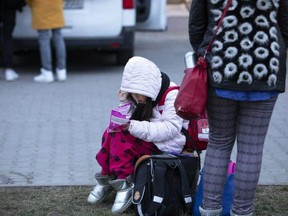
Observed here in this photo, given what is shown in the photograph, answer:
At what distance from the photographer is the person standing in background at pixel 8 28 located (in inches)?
357

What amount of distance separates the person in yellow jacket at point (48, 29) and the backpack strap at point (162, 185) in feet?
15.7

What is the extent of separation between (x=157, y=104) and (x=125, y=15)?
16.0 feet

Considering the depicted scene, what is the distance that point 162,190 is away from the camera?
456 cm

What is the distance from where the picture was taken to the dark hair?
4801 millimetres

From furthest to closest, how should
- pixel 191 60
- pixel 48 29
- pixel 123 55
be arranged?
pixel 123 55 → pixel 48 29 → pixel 191 60

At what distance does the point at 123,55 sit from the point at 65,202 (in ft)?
17.6

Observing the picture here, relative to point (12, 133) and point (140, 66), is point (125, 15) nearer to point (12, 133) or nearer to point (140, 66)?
point (12, 133)

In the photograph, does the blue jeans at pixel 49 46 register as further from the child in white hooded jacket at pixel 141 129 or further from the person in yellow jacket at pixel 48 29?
the child in white hooded jacket at pixel 141 129

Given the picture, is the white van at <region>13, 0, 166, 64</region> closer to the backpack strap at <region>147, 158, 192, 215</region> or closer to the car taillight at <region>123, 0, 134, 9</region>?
the car taillight at <region>123, 0, 134, 9</region>

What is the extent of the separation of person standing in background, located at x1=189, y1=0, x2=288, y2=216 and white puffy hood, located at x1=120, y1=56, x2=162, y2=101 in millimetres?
531

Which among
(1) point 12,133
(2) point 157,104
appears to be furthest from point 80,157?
(2) point 157,104

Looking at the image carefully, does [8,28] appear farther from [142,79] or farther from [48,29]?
[142,79]

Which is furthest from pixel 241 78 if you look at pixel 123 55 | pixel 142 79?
pixel 123 55

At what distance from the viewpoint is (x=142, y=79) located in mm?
4746
